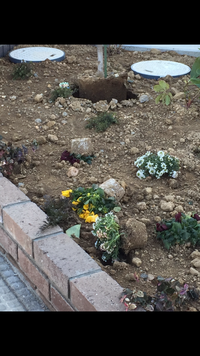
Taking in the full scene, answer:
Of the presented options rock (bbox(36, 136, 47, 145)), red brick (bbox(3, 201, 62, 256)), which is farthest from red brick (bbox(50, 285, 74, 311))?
rock (bbox(36, 136, 47, 145))

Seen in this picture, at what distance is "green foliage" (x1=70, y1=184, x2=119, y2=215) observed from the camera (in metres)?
3.94

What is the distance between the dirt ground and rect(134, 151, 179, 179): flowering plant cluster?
0.07 m

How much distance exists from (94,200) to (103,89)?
8.08 feet

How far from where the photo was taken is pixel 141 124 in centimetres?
548

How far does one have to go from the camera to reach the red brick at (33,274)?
3475 millimetres

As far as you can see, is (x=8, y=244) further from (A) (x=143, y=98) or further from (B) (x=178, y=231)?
(A) (x=143, y=98)

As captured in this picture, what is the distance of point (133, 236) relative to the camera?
11.6ft

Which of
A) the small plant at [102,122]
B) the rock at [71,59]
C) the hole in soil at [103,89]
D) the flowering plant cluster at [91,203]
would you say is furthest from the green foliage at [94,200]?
the rock at [71,59]

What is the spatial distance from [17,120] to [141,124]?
144 centimetres

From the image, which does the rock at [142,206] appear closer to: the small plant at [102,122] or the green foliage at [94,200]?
the green foliage at [94,200]

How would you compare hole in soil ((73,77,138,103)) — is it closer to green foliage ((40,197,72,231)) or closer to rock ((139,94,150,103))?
rock ((139,94,150,103))

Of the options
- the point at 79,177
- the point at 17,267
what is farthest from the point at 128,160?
the point at 17,267

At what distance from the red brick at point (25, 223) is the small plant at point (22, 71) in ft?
10.1

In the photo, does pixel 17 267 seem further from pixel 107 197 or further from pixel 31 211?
pixel 107 197
